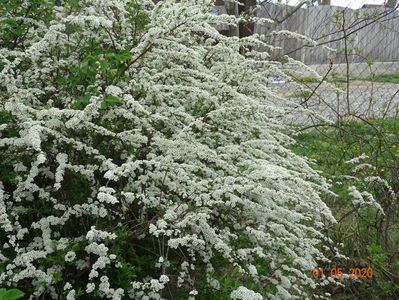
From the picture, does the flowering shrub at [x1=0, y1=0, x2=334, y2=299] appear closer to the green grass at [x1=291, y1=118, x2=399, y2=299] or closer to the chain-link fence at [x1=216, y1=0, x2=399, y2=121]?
the green grass at [x1=291, y1=118, x2=399, y2=299]

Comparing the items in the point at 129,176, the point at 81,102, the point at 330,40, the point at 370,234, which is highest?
the point at 81,102

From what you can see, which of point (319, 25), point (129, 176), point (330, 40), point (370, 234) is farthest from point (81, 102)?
point (330, 40)

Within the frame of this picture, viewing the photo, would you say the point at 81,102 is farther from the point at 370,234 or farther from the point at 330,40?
the point at 330,40

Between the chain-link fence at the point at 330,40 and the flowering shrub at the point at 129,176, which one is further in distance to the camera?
the chain-link fence at the point at 330,40

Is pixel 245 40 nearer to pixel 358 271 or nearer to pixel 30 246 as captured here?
pixel 358 271

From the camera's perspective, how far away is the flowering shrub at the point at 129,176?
194cm

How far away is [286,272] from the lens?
2402mm

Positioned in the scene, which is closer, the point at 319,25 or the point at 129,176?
the point at 129,176

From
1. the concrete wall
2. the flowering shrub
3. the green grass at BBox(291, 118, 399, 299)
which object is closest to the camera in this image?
the flowering shrub

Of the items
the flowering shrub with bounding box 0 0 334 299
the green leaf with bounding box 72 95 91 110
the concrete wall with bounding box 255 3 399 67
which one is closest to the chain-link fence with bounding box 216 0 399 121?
the concrete wall with bounding box 255 3 399 67

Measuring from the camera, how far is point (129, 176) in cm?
217

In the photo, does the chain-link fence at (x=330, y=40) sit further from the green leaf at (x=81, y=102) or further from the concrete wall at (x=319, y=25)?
the green leaf at (x=81, y=102)

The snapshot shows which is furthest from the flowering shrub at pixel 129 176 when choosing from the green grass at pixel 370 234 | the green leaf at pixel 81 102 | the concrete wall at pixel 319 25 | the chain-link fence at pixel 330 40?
the concrete wall at pixel 319 25

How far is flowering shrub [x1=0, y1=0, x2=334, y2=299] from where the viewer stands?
1938mm
